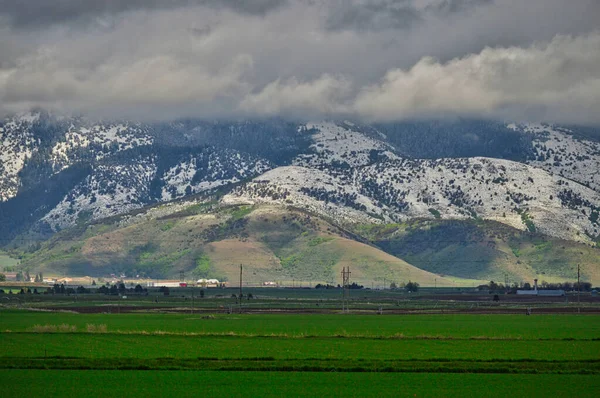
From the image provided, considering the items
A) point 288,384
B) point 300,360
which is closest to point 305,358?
point 300,360

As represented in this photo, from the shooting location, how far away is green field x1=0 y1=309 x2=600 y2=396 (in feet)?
284

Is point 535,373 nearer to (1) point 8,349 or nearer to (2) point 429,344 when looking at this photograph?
(2) point 429,344

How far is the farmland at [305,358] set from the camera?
8756cm

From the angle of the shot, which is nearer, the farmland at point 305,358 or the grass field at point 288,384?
the grass field at point 288,384

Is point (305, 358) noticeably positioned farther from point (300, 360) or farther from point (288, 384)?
point (288, 384)

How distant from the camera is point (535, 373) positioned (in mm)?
97812

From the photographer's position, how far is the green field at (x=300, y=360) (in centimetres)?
8650

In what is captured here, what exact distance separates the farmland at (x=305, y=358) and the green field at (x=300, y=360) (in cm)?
9

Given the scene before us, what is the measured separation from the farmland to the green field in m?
0.09

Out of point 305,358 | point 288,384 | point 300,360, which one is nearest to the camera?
point 288,384

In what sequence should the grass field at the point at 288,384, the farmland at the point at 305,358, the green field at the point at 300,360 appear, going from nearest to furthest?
the grass field at the point at 288,384 → the green field at the point at 300,360 → the farmland at the point at 305,358

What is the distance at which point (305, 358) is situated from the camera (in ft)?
357

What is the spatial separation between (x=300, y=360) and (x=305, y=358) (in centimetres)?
298

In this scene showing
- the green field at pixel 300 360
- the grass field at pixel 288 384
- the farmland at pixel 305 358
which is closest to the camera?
the grass field at pixel 288 384
